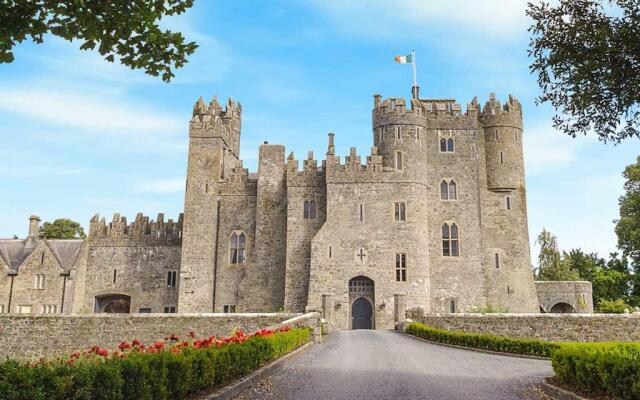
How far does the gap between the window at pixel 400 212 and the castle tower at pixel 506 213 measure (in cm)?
644

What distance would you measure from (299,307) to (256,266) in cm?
475

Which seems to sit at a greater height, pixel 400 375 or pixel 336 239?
pixel 336 239

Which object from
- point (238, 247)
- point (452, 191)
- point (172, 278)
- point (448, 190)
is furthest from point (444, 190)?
point (172, 278)

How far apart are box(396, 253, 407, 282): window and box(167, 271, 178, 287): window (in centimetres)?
1715

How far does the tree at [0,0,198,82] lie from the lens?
1018cm

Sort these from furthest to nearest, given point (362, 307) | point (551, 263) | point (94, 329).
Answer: point (551, 263), point (362, 307), point (94, 329)

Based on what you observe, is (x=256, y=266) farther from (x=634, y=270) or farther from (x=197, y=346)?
(x=634, y=270)

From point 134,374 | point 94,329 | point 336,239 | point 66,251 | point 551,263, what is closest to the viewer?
→ point 134,374

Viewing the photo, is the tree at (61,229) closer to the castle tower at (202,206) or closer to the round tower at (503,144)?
the castle tower at (202,206)

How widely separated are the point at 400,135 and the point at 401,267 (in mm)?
9247

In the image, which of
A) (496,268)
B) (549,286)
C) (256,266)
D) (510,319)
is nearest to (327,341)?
(510,319)

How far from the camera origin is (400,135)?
136 feet

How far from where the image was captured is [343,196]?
41281 millimetres

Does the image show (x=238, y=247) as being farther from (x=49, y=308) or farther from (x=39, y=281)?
(x=39, y=281)
